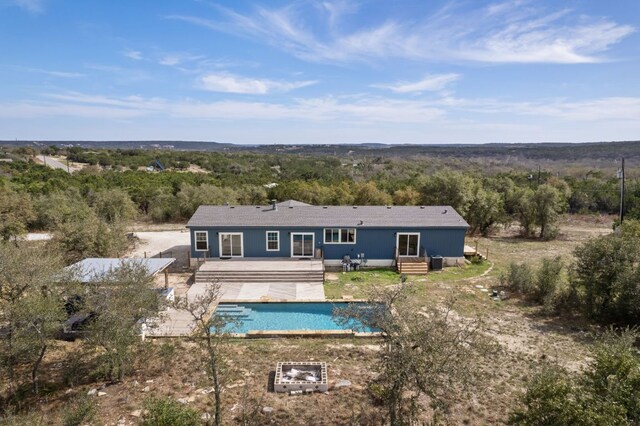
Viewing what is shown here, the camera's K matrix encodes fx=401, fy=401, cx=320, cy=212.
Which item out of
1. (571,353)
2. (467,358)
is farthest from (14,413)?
(571,353)

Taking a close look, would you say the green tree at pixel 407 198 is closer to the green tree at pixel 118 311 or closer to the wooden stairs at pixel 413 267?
the wooden stairs at pixel 413 267

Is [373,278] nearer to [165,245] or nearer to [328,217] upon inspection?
[328,217]

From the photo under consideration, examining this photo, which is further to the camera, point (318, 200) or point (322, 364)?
point (318, 200)

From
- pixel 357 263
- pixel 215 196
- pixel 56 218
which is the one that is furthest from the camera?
pixel 215 196

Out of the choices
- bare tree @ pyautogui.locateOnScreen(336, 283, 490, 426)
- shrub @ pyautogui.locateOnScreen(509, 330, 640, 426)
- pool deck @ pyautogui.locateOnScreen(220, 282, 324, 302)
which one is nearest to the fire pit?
bare tree @ pyautogui.locateOnScreen(336, 283, 490, 426)

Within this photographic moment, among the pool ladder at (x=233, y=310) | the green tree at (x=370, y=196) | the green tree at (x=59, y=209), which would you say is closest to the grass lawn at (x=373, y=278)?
the pool ladder at (x=233, y=310)

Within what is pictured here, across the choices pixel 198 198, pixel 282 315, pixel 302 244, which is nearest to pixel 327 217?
pixel 302 244

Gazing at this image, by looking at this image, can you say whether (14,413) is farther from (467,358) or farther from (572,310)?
(572,310)
